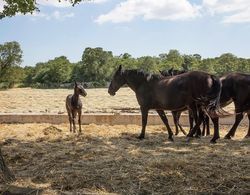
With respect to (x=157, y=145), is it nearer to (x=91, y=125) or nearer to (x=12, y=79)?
(x=91, y=125)

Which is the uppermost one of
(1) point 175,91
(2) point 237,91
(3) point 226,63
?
(3) point 226,63

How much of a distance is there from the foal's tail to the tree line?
61.1 meters

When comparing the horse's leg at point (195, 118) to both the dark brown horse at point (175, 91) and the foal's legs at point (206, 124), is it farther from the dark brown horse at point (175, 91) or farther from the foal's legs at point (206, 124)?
the foal's legs at point (206, 124)

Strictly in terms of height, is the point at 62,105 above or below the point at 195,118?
below

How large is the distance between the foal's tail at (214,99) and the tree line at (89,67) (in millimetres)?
61118

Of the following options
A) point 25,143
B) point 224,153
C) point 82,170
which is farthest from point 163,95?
point 82,170

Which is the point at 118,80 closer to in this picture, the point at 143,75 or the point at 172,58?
the point at 143,75

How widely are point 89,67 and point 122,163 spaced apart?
76677 mm

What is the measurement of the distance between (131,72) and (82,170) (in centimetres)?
537

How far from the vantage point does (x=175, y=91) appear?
35.1ft

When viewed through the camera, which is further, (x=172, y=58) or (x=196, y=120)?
(x=172, y=58)

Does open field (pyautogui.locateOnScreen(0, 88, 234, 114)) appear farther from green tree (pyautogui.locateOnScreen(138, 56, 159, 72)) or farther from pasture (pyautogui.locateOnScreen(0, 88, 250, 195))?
green tree (pyautogui.locateOnScreen(138, 56, 159, 72))

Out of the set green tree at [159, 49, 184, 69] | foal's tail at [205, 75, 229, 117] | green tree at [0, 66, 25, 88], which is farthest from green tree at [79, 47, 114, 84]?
foal's tail at [205, 75, 229, 117]

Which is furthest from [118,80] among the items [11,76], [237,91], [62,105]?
[11,76]
